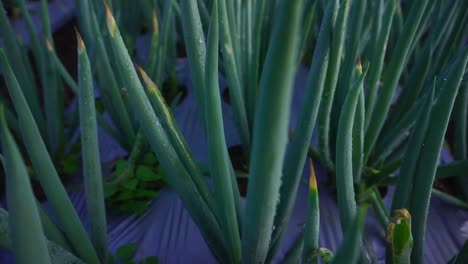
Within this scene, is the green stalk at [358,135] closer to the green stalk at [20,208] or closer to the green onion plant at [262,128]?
the green onion plant at [262,128]

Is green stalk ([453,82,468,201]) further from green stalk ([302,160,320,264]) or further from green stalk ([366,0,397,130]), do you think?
green stalk ([302,160,320,264])

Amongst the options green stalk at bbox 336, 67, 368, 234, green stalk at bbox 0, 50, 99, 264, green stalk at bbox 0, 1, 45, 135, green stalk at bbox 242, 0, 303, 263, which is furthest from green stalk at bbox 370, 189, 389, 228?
green stalk at bbox 0, 1, 45, 135

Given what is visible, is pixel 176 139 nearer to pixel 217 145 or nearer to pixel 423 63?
pixel 217 145

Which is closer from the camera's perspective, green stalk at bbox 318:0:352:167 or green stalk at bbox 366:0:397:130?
green stalk at bbox 318:0:352:167

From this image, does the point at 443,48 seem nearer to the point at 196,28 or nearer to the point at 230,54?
the point at 230,54

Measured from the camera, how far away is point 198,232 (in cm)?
78

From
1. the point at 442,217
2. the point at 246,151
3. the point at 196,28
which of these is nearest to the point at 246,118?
the point at 246,151

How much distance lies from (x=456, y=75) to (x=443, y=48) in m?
0.37

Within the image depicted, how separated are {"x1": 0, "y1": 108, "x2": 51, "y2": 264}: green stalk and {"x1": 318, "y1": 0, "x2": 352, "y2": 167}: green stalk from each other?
40 centimetres

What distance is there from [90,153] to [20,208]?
20 cm

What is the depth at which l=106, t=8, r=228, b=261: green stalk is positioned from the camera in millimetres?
468

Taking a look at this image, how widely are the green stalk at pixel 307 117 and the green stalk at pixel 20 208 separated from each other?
11.5 inches

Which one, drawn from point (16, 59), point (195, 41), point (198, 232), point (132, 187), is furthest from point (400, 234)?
point (16, 59)

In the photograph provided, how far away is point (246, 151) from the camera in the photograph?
0.86 metres
